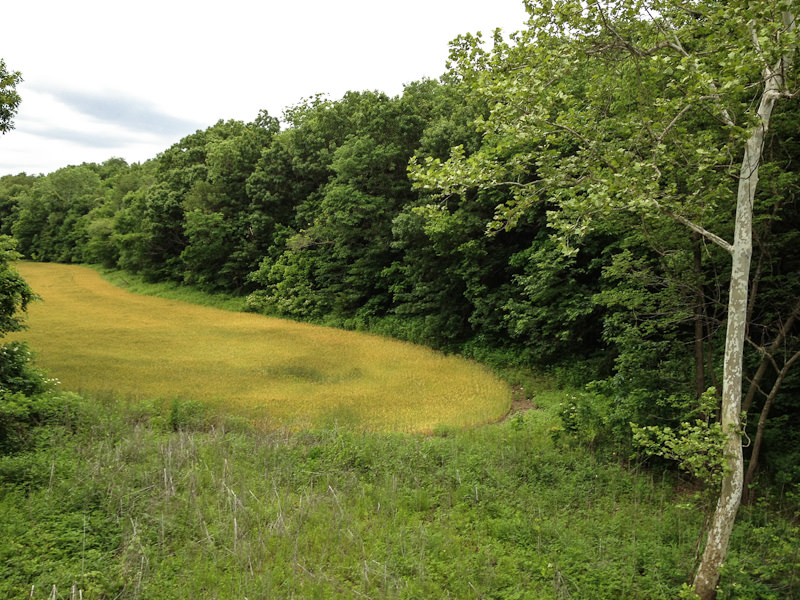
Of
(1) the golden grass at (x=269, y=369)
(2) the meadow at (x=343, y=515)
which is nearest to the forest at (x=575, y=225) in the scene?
(2) the meadow at (x=343, y=515)

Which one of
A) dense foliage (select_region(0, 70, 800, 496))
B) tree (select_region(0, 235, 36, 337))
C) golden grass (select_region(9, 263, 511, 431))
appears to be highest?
dense foliage (select_region(0, 70, 800, 496))

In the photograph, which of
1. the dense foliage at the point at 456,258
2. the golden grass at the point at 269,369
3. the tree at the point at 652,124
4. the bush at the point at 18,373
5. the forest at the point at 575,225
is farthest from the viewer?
the golden grass at the point at 269,369

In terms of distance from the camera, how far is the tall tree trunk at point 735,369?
5004 millimetres

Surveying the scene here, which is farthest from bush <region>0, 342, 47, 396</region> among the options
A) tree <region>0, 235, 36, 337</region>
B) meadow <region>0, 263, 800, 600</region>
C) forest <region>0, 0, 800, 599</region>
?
meadow <region>0, 263, 800, 600</region>

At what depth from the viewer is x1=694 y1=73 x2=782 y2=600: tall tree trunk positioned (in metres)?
5.00

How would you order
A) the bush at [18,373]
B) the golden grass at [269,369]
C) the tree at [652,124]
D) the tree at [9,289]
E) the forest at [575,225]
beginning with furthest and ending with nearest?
1. the golden grass at [269,369]
2. the bush at [18,373]
3. the tree at [9,289]
4. the forest at [575,225]
5. the tree at [652,124]

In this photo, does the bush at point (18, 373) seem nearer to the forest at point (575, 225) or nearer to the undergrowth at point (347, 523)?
the forest at point (575, 225)

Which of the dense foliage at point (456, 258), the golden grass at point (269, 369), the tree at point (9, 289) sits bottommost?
the golden grass at point (269, 369)

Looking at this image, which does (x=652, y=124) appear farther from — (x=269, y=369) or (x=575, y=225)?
(x=269, y=369)

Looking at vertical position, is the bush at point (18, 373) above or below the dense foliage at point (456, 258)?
below

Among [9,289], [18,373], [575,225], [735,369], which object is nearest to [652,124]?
[575,225]

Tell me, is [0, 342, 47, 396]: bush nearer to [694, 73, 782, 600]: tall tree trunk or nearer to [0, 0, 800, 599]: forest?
[0, 0, 800, 599]: forest

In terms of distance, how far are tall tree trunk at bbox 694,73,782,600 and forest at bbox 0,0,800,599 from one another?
0.03 meters

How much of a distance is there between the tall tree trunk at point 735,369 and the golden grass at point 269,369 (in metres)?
6.72
